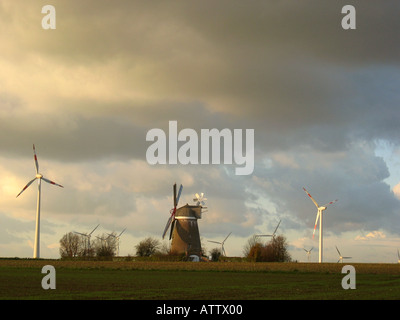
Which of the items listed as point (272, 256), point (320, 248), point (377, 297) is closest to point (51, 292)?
point (377, 297)

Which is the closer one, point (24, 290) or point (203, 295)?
point (203, 295)

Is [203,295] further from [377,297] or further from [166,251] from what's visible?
[166,251]

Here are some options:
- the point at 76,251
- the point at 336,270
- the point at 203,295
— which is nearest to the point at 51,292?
the point at 203,295

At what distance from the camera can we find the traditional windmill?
6545 inches

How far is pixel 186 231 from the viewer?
167 metres

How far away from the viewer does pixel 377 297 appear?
147 ft

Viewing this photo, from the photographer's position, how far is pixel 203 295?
46.0 m

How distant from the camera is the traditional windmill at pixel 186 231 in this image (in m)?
166
